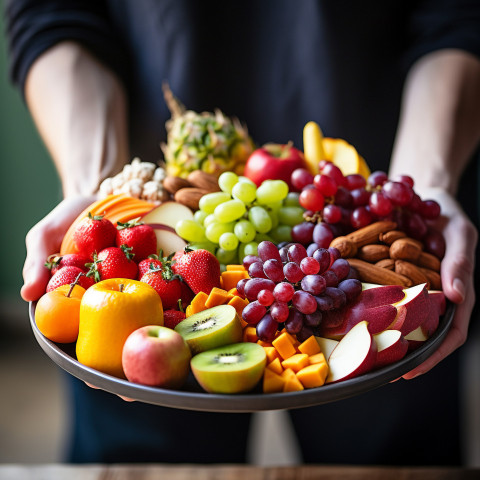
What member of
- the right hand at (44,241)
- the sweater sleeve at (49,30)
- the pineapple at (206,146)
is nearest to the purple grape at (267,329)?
the right hand at (44,241)

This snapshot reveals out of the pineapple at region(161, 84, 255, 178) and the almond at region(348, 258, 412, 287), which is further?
the pineapple at region(161, 84, 255, 178)

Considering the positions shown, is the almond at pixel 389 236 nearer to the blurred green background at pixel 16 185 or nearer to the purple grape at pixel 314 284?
the purple grape at pixel 314 284

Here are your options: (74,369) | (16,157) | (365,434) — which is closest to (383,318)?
(74,369)

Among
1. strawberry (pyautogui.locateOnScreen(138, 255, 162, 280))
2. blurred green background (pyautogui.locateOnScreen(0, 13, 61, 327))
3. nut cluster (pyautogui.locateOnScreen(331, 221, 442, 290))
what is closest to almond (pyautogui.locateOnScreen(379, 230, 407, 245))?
nut cluster (pyautogui.locateOnScreen(331, 221, 442, 290))

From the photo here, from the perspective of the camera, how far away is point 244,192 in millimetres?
843

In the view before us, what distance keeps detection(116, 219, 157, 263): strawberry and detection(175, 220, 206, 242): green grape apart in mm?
40

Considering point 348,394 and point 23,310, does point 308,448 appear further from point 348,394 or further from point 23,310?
point 23,310

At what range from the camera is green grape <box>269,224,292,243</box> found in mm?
862

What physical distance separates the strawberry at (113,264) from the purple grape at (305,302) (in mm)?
237

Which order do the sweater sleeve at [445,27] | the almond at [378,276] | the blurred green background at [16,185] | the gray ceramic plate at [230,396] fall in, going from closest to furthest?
the gray ceramic plate at [230,396]
the almond at [378,276]
the sweater sleeve at [445,27]
the blurred green background at [16,185]

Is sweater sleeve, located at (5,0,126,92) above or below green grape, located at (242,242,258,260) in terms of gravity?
above

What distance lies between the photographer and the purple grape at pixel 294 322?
2.15 feet

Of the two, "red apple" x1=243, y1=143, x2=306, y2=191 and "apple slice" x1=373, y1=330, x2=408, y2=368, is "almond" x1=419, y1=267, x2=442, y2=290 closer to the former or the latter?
"apple slice" x1=373, y1=330, x2=408, y2=368

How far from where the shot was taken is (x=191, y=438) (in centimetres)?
136
